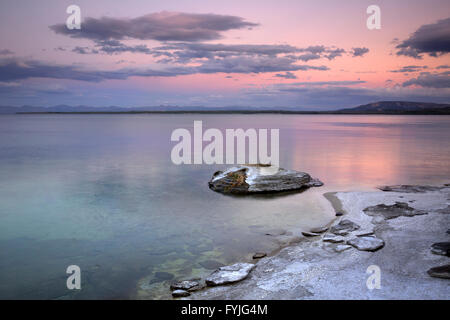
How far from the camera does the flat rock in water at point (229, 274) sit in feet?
19.4

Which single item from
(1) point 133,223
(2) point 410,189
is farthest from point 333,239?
(2) point 410,189

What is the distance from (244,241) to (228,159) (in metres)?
14.5

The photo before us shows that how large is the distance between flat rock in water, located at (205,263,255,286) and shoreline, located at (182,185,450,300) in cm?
11

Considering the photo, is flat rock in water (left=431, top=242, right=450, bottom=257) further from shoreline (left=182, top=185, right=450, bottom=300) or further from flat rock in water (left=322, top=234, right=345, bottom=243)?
flat rock in water (left=322, top=234, right=345, bottom=243)

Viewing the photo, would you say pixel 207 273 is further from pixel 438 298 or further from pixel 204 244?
pixel 438 298

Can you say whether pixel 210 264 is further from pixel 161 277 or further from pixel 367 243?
pixel 367 243

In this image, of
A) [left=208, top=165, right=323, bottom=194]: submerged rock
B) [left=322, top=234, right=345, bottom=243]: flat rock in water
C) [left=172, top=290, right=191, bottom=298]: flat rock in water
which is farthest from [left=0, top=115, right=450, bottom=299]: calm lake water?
[left=322, top=234, right=345, bottom=243]: flat rock in water

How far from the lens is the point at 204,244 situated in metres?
7.87

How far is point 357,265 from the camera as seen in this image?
6.26 m

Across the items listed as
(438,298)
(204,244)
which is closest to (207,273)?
(204,244)

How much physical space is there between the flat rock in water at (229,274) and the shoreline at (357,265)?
11 centimetres

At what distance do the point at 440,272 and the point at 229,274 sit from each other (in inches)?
149

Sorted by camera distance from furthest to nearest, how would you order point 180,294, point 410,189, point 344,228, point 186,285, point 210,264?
1. point 410,189
2. point 344,228
3. point 210,264
4. point 186,285
5. point 180,294
